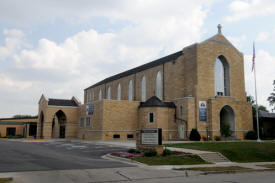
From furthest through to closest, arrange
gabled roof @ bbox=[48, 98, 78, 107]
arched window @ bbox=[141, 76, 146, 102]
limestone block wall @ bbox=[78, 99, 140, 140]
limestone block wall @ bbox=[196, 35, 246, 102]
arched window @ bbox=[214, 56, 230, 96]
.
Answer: arched window @ bbox=[141, 76, 146, 102], gabled roof @ bbox=[48, 98, 78, 107], arched window @ bbox=[214, 56, 230, 96], limestone block wall @ bbox=[196, 35, 246, 102], limestone block wall @ bbox=[78, 99, 140, 140]

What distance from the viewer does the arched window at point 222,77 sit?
46.4 m

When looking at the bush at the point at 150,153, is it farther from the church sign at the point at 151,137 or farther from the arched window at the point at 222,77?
the arched window at the point at 222,77

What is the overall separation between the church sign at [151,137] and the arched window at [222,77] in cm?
2726

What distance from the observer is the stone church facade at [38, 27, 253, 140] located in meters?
42.0

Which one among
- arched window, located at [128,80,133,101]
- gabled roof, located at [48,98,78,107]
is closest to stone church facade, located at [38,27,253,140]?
gabled roof, located at [48,98,78,107]

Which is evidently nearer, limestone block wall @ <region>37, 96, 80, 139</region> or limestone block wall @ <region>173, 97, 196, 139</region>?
limestone block wall @ <region>173, 97, 196, 139</region>

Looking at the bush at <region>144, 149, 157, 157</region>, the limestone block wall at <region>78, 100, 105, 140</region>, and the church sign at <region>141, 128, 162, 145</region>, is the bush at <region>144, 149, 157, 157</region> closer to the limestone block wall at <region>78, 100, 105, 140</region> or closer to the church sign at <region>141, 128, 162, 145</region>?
the church sign at <region>141, 128, 162, 145</region>

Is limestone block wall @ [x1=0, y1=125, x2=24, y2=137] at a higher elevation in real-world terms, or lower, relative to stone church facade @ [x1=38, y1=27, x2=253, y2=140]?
lower

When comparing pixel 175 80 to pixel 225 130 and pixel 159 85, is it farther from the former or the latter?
pixel 225 130

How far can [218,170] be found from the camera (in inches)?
637

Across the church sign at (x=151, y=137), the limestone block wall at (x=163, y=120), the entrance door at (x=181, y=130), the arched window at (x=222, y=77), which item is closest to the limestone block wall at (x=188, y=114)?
the entrance door at (x=181, y=130)

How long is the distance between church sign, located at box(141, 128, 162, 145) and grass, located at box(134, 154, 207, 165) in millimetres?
1698

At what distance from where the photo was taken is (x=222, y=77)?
47.0 metres

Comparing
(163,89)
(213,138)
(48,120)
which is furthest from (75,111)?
(213,138)
